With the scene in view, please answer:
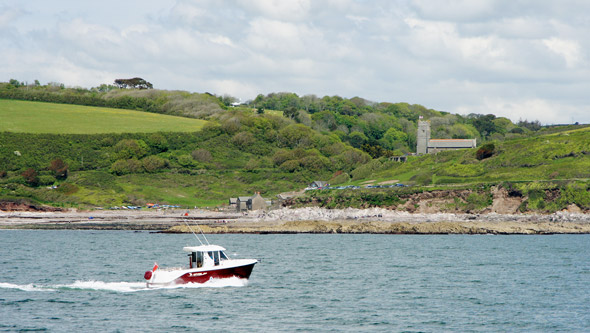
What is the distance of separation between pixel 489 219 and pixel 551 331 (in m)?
62.5

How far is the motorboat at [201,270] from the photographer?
127 feet

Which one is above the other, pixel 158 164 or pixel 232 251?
pixel 158 164

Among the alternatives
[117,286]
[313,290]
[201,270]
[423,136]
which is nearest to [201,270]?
[201,270]

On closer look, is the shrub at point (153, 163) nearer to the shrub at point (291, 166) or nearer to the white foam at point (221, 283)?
the shrub at point (291, 166)

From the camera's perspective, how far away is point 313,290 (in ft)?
131

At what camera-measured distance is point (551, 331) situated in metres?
29.8

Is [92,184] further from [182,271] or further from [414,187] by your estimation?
[182,271]

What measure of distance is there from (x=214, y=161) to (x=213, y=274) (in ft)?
371

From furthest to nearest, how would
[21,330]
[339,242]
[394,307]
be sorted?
1. [339,242]
2. [394,307]
3. [21,330]

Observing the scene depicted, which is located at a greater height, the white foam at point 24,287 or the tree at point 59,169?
the tree at point 59,169

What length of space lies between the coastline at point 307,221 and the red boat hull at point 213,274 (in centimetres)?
3840

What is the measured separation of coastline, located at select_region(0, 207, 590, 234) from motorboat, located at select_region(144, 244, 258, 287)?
38569 mm

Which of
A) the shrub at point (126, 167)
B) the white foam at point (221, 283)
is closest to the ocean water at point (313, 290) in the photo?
the white foam at point (221, 283)

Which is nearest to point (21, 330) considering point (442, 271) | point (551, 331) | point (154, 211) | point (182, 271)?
point (182, 271)
